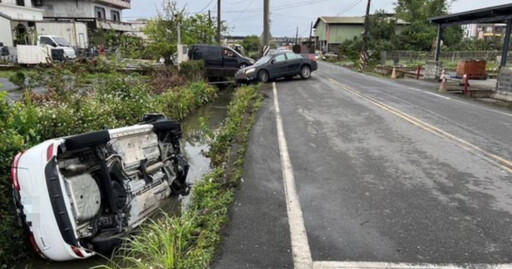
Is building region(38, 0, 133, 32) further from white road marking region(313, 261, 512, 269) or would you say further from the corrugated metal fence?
white road marking region(313, 261, 512, 269)

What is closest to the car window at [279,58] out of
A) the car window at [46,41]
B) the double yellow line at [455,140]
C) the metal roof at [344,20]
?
the double yellow line at [455,140]

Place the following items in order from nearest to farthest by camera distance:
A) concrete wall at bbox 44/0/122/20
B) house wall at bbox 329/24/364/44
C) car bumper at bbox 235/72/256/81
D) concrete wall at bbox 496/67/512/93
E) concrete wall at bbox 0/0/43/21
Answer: concrete wall at bbox 496/67/512/93
car bumper at bbox 235/72/256/81
concrete wall at bbox 0/0/43/21
concrete wall at bbox 44/0/122/20
house wall at bbox 329/24/364/44

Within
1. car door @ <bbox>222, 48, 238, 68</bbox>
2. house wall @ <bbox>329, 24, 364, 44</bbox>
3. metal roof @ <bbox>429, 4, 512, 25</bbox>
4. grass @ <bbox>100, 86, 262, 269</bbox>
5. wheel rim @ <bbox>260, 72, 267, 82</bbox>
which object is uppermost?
house wall @ <bbox>329, 24, 364, 44</bbox>

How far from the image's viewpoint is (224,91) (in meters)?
20.8

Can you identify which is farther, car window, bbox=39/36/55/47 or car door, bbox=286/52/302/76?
car window, bbox=39/36/55/47

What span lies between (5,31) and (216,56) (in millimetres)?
20710

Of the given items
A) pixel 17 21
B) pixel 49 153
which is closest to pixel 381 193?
pixel 49 153

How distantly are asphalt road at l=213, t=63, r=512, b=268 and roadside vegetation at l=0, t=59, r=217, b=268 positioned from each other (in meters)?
2.54

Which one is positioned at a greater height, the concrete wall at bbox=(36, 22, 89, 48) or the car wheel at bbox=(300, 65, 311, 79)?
the concrete wall at bbox=(36, 22, 89, 48)

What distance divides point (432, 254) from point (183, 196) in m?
3.94

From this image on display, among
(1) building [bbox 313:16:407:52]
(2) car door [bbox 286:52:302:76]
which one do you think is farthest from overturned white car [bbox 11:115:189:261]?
(1) building [bbox 313:16:407:52]

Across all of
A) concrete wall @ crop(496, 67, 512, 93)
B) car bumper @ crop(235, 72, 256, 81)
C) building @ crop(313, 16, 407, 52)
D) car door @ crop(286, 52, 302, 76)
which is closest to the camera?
concrete wall @ crop(496, 67, 512, 93)

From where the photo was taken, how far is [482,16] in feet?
65.2

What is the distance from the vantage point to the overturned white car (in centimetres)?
395
